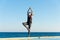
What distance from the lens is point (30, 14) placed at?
1016 centimetres

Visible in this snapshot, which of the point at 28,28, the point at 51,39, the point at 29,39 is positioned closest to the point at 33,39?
the point at 29,39

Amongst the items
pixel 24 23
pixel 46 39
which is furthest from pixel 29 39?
pixel 24 23

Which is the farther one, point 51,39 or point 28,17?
point 51,39

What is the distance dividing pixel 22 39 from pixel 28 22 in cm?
257

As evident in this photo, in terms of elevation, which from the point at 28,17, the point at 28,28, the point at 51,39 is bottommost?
the point at 51,39

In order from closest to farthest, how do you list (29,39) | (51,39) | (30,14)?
(30,14) → (29,39) → (51,39)

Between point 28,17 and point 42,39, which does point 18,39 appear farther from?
point 28,17

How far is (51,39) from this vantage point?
43.3ft

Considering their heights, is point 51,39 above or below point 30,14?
below

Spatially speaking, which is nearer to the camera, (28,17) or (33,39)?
(28,17)

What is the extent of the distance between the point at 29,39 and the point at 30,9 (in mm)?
2895

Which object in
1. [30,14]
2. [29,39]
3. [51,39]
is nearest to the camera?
[30,14]

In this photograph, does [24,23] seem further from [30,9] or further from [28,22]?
[30,9]

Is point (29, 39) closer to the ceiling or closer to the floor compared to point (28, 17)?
closer to the floor
